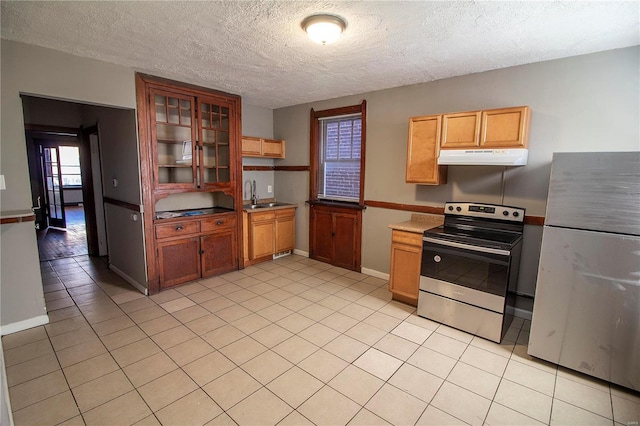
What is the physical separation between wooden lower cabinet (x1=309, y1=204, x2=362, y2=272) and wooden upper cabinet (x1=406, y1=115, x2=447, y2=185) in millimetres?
1157

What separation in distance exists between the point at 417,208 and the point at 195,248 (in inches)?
111

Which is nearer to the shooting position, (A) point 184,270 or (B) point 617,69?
(B) point 617,69

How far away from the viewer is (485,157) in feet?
9.12

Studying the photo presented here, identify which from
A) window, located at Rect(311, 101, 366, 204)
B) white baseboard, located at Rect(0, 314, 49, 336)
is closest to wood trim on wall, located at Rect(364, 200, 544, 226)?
window, located at Rect(311, 101, 366, 204)

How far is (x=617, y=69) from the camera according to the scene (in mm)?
2498

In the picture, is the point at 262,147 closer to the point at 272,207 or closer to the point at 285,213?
the point at 272,207

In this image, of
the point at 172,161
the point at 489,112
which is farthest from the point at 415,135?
the point at 172,161

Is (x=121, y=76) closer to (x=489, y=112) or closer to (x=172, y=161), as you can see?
(x=172, y=161)

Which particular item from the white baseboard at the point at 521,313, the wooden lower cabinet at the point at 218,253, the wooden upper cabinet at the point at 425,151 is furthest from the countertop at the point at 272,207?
the white baseboard at the point at 521,313

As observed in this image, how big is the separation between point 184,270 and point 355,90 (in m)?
3.17

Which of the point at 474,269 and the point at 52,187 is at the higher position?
the point at 52,187

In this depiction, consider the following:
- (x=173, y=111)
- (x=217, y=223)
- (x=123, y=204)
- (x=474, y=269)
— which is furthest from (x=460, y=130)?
(x=123, y=204)

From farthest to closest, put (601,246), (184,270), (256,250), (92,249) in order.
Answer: (92,249) < (256,250) < (184,270) < (601,246)

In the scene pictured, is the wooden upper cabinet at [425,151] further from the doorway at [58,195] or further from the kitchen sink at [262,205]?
the doorway at [58,195]
